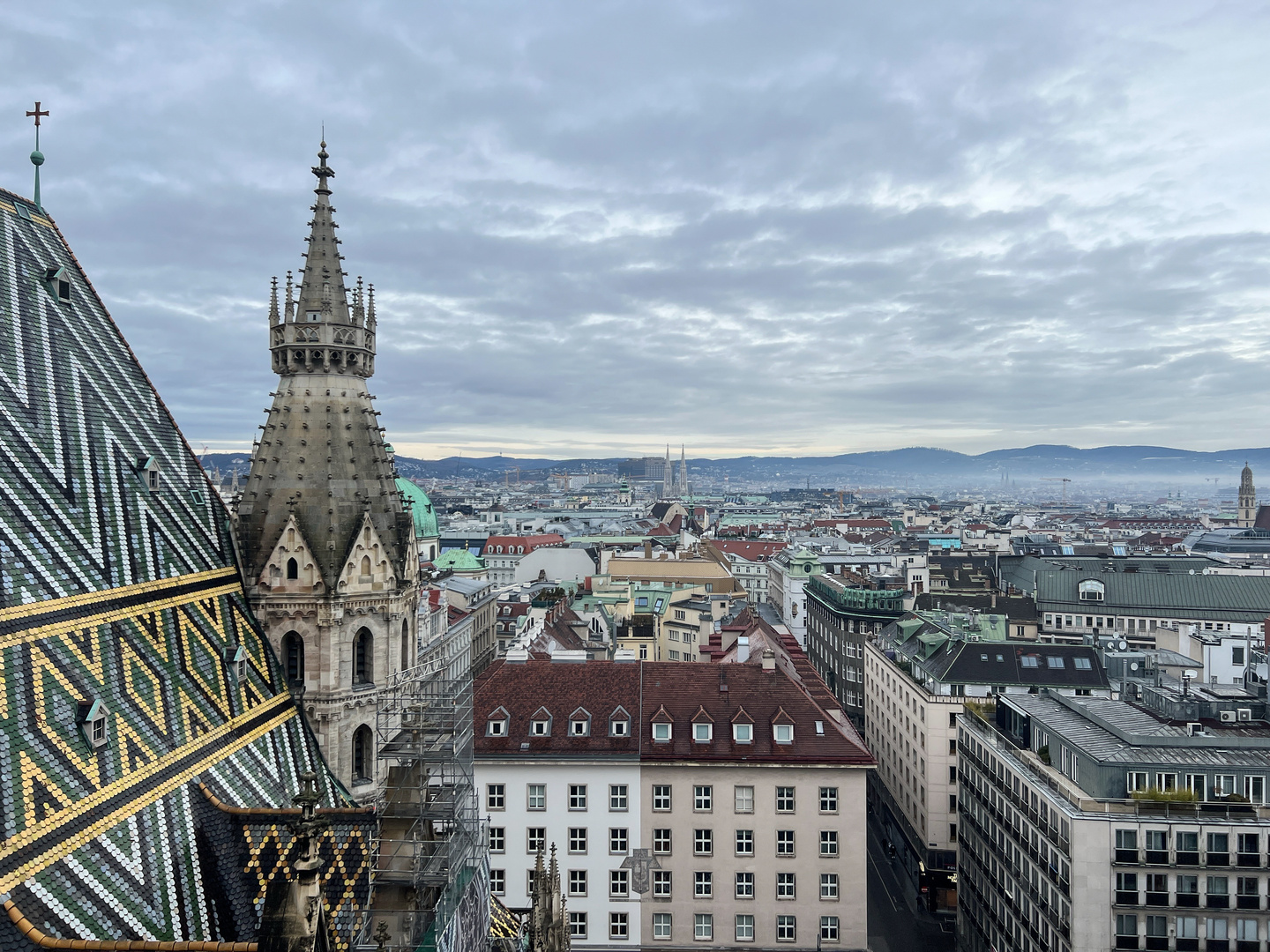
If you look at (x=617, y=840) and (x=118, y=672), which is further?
(x=617, y=840)

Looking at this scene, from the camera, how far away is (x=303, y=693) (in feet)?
95.2

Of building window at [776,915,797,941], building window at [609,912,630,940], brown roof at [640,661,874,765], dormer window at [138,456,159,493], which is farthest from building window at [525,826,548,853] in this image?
dormer window at [138,456,159,493]

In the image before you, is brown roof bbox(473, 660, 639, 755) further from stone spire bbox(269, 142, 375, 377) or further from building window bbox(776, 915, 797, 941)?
stone spire bbox(269, 142, 375, 377)

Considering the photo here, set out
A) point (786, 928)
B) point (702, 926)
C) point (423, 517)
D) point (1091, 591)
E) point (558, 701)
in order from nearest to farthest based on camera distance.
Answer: point (786, 928), point (702, 926), point (558, 701), point (1091, 591), point (423, 517)

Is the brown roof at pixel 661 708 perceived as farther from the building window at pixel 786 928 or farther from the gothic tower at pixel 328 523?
the gothic tower at pixel 328 523

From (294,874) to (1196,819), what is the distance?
39439mm

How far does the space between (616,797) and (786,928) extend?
10333mm

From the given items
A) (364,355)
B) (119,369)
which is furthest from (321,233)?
(119,369)

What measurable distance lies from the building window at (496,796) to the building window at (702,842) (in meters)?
9.56

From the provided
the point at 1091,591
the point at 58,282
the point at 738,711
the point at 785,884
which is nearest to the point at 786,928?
the point at 785,884

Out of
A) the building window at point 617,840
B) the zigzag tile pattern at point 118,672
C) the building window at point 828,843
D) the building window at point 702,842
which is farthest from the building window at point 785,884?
the zigzag tile pattern at point 118,672

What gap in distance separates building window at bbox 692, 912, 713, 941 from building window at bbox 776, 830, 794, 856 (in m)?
4.78

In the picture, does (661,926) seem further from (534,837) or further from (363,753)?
(363,753)

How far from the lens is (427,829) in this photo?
2580cm
